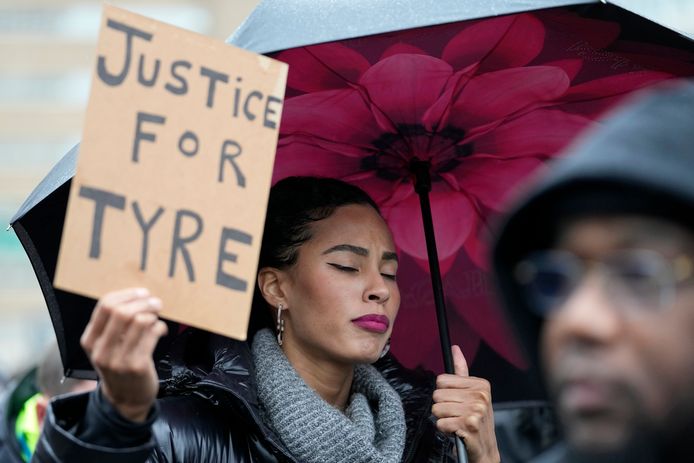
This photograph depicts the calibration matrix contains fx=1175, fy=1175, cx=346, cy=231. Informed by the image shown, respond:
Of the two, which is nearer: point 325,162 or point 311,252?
point 311,252

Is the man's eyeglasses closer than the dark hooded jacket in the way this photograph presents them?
Yes

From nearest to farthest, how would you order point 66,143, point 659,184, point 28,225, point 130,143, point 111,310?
point 659,184
point 111,310
point 130,143
point 28,225
point 66,143

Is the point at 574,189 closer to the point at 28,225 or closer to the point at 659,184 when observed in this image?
the point at 659,184

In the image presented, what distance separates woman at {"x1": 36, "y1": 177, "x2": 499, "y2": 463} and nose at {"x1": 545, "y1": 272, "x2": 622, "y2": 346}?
4.59ft

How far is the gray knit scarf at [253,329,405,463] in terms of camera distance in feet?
9.67

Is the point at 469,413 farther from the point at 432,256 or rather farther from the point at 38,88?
the point at 38,88

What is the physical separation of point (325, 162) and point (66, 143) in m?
45.9

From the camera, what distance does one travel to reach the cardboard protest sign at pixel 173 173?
2.13 meters

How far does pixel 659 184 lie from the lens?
139 centimetres

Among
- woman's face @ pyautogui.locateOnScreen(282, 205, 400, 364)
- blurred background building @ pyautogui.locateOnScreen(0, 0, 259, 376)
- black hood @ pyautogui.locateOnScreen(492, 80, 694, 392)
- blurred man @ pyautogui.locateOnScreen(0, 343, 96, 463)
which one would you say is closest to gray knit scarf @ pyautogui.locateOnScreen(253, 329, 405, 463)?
woman's face @ pyautogui.locateOnScreen(282, 205, 400, 364)

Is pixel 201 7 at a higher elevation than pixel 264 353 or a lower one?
higher

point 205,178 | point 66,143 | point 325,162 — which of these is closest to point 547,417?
point 325,162

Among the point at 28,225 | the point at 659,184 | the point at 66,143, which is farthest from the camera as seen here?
the point at 66,143

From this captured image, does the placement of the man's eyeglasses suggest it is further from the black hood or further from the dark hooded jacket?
the dark hooded jacket
